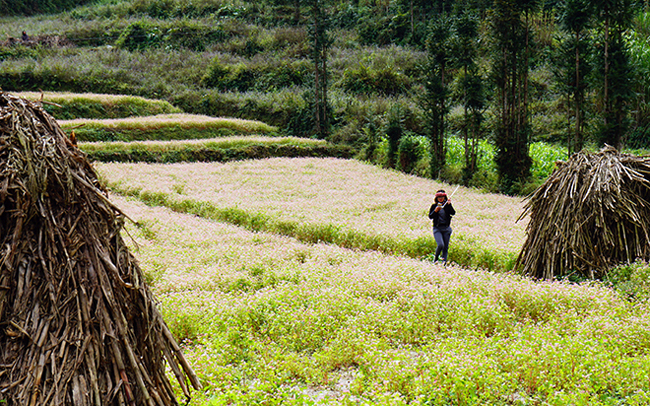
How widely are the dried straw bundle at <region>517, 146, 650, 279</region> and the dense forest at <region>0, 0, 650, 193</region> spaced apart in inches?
459

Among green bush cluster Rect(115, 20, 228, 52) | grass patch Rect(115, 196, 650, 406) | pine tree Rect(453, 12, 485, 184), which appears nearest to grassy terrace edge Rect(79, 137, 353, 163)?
pine tree Rect(453, 12, 485, 184)

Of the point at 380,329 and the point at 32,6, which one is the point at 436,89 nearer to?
the point at 380,329

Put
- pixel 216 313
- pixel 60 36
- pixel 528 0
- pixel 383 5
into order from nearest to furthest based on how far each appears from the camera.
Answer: pixel 216 313
pixel 528 0
pixel 60 36
pixel 383 5

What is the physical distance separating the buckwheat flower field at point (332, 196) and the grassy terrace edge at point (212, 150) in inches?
78.4

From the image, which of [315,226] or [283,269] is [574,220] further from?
[315,226]

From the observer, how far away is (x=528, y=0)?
2294 cm

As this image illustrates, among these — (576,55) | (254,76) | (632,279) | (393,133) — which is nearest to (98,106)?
(254,76)

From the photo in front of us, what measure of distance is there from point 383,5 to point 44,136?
66.2 m

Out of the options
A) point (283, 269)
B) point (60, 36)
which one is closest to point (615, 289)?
point (283, 269)

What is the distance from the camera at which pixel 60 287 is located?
3850 millimetres

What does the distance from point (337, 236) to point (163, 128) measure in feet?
71.3

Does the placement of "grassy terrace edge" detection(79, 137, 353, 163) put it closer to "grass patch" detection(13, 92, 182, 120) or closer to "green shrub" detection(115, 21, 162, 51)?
"grass patch" detection(13, 92, 182, 120)

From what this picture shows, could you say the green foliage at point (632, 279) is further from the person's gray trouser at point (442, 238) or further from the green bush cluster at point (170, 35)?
the green bush cluster at point (170, 35)

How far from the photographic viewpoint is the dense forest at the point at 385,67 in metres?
21.9
